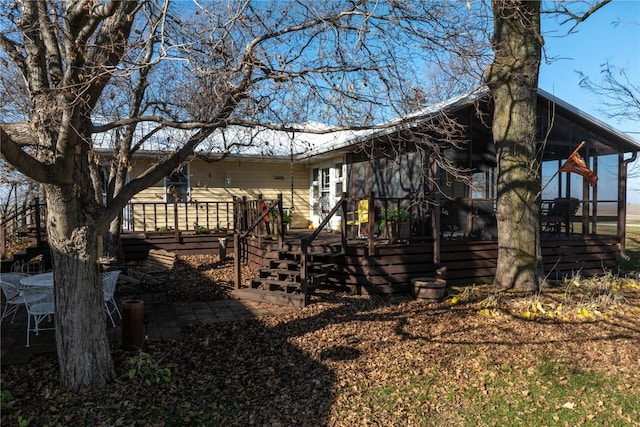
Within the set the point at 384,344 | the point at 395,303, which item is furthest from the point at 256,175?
the point at 384,344

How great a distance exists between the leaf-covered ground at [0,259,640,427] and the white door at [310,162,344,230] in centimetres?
637

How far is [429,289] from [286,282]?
2452 mm

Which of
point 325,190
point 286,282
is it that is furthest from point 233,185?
point 286,282

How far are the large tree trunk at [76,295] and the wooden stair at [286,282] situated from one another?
324 centimetres

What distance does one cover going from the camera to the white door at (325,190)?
12875 mm

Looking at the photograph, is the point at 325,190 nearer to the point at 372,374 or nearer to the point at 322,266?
the point at 322,266

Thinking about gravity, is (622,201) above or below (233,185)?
below

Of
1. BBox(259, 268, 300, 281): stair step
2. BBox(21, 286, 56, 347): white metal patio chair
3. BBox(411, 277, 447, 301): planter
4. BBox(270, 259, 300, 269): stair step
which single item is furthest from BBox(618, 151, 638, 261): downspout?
BBox(21, 286, 56, 347): white metal patio chair

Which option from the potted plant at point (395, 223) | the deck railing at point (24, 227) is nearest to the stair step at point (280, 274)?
the potted plant at point (395, 223)

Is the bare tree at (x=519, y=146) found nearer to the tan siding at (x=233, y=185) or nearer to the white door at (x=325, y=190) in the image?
the white door at (x=325, y=190)

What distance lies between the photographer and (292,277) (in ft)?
25.5

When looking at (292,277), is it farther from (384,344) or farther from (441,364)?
(441,364)

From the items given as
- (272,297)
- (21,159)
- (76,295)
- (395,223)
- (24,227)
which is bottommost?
(272,297)

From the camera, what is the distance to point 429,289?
755 centimetres
